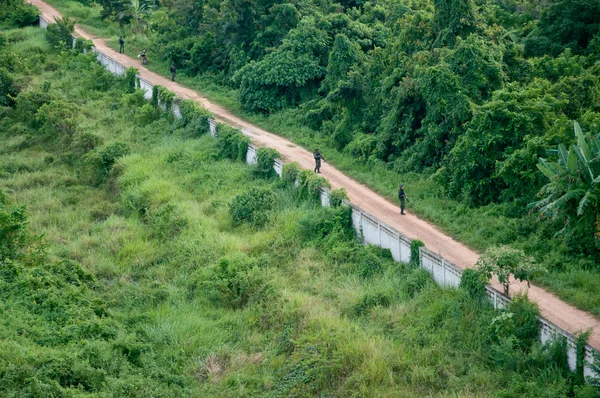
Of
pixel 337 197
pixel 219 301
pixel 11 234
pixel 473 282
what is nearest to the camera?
pixel 473 282

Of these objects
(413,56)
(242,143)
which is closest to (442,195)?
(413,56)

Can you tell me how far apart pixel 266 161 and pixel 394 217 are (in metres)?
7.04

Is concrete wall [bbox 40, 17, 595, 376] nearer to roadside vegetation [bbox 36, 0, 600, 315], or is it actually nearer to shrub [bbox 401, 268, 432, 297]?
shrub [bbox 401, 268, 432, 297]

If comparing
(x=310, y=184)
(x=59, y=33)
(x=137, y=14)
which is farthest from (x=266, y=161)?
(x=137, y=14)

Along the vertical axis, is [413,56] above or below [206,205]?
above

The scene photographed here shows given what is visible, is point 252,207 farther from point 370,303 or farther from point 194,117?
point 194,117

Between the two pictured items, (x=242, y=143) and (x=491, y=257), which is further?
(x=242, y=143)

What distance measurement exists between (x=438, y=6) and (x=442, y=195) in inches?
344

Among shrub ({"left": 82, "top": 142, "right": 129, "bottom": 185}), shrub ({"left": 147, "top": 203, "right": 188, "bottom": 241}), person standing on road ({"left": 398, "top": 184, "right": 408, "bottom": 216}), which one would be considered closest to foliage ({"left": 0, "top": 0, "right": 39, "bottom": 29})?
shrub ({"left": 82, "top": 142, "right": 129, "bottom": 185})

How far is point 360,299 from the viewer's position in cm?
1947

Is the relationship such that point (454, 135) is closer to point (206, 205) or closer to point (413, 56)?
point (413, 56)

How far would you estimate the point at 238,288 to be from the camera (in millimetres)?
20938

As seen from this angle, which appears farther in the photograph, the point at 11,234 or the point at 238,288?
the point at 11,234

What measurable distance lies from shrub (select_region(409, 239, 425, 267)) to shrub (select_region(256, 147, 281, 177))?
9602 mm
